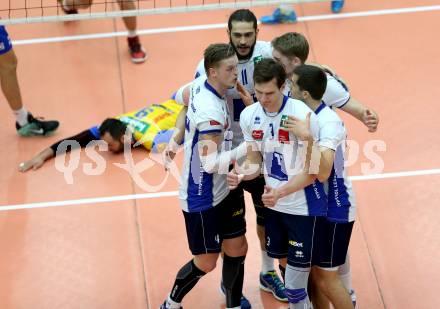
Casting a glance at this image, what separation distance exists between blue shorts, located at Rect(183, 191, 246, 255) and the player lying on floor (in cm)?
228

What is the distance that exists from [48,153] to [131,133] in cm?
84

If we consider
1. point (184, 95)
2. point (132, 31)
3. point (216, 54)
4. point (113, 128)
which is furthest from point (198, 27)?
point (216, 54)

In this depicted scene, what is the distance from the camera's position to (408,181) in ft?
25.5

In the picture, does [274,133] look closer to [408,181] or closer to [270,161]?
[270,161]

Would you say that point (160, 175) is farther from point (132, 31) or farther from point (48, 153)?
point (132, 31)

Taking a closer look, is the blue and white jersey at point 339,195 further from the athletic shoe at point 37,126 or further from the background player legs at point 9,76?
the background player legs at point 9,76

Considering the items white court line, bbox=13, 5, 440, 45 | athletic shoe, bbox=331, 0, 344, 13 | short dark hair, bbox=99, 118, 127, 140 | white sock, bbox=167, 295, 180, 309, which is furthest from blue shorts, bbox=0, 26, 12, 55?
athletic shoe, bbox=331, 0, 344, 13

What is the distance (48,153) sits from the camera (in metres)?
8.30

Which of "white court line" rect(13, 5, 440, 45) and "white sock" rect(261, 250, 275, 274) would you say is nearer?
"white sock" rect(261, 250, 275, 274)

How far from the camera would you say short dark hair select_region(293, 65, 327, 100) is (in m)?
5.34

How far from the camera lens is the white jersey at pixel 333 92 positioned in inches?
228

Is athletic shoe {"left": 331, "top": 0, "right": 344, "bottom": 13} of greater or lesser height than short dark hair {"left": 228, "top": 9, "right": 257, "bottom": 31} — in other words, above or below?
below

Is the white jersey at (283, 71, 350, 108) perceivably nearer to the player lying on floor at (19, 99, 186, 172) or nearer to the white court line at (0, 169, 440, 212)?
the white court line at (0, 169, 440, 212)

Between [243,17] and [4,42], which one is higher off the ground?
[243,17]
